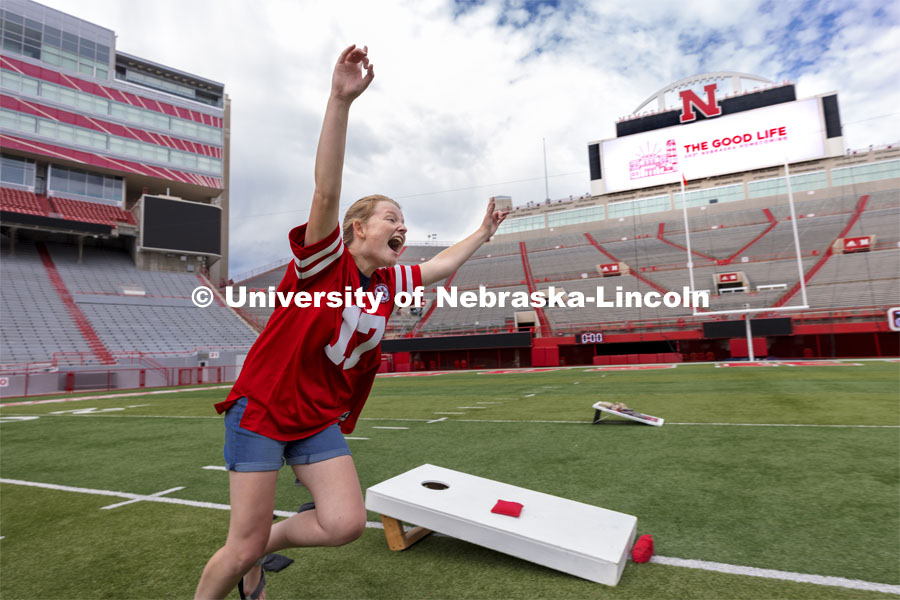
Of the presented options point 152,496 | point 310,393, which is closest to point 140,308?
point 152,496

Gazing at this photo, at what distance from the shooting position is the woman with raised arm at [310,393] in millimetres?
1832

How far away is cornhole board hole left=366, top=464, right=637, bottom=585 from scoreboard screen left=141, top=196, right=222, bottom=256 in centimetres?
3999

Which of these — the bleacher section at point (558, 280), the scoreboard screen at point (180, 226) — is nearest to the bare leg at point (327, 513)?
the bleacher section at point (558, 280)

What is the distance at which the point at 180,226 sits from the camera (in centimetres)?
3750

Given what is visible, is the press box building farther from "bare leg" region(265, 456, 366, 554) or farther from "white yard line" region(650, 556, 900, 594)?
"white yard line" region(650, 556, 900, 594)

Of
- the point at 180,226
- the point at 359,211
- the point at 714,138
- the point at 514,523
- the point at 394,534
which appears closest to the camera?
the point at 359,211

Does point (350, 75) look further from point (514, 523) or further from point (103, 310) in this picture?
point (103, 310)

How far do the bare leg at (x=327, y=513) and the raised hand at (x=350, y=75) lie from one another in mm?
1522

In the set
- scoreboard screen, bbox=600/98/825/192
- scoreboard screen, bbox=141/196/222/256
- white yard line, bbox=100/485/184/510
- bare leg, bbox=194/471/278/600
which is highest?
scoreboard screen, bbox=600/98/825/192

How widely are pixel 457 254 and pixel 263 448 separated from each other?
1.68 meters

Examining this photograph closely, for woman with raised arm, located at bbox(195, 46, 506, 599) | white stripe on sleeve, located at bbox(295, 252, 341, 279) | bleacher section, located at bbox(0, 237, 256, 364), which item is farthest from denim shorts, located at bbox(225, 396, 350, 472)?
bleacher section, located at bbox(0, 237, 256, 364)

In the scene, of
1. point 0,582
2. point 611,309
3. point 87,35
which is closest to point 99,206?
point 87,35

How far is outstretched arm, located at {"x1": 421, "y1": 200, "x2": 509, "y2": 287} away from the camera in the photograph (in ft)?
9.96

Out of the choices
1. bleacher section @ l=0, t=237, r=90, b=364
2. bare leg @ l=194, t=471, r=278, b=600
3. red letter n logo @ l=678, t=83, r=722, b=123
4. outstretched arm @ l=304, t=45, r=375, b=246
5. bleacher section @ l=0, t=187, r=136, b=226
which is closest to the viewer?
outstretched arm @ l=304, t=45, r=375, b=246
